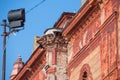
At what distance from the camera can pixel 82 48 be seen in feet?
95.1

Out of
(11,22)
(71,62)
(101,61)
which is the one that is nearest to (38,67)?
(71,62)

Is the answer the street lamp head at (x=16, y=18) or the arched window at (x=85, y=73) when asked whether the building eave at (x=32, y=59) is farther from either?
the street lamp head at (x=16, y=18)

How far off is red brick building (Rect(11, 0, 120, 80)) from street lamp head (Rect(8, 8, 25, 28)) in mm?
3473

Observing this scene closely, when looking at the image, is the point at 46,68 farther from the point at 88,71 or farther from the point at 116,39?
Result: the point at 116,39

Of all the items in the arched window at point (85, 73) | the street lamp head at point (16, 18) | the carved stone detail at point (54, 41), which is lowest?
the arched window at point (85, 73)

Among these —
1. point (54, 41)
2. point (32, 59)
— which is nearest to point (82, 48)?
point (54, 41)

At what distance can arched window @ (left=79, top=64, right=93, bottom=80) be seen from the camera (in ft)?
92.4

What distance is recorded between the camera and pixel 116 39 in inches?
998

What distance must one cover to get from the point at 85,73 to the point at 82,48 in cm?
102

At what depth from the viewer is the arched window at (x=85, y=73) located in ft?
92.4

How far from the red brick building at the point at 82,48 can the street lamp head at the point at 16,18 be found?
347cm

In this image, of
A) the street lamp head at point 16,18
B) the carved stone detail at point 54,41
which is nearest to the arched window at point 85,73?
A: the carved stone detail at point 54,41

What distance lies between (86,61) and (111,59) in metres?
3.22

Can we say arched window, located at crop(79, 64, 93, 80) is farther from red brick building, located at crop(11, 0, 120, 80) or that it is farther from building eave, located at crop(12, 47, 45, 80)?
building eave, located at crop(12, 47, 45, 80)
